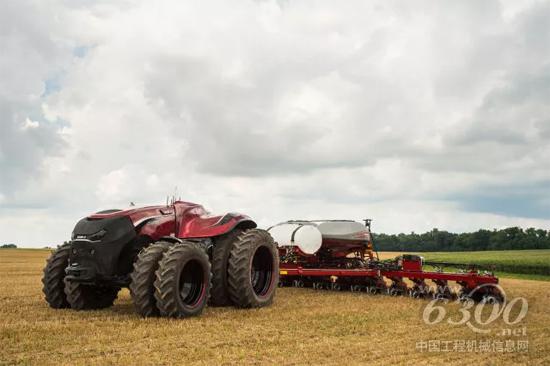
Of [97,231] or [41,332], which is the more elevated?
[97,231]

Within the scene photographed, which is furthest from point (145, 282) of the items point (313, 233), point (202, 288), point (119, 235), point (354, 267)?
point (354, 267)

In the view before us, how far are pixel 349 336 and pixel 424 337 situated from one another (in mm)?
1182

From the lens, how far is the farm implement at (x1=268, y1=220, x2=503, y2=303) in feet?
47.1

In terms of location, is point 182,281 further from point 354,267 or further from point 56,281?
point 354,267

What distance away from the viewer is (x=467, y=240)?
78.6m

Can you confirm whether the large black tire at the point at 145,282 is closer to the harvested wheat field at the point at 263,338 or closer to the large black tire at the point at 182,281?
the large black tire at the point at 182,281

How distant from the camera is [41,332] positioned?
8.44 m

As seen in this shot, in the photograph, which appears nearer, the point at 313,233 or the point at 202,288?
the point at 202,288

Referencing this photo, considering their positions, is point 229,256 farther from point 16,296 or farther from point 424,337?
point 16,296

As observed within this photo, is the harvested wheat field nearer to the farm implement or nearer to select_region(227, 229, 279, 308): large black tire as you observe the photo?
select_region(227, 229, 279, 308): large black tire

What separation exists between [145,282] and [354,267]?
891 centimetres

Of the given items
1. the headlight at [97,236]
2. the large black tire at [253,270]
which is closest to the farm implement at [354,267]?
the large black tire at [253,270]

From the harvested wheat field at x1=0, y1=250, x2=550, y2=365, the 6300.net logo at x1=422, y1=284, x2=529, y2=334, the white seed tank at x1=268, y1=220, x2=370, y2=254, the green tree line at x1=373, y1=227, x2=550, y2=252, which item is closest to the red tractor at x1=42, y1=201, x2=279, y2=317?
the harvested wheat field at x1=0, y1=250, x2=550, y2=365

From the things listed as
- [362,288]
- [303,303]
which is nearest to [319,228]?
[362,288]
